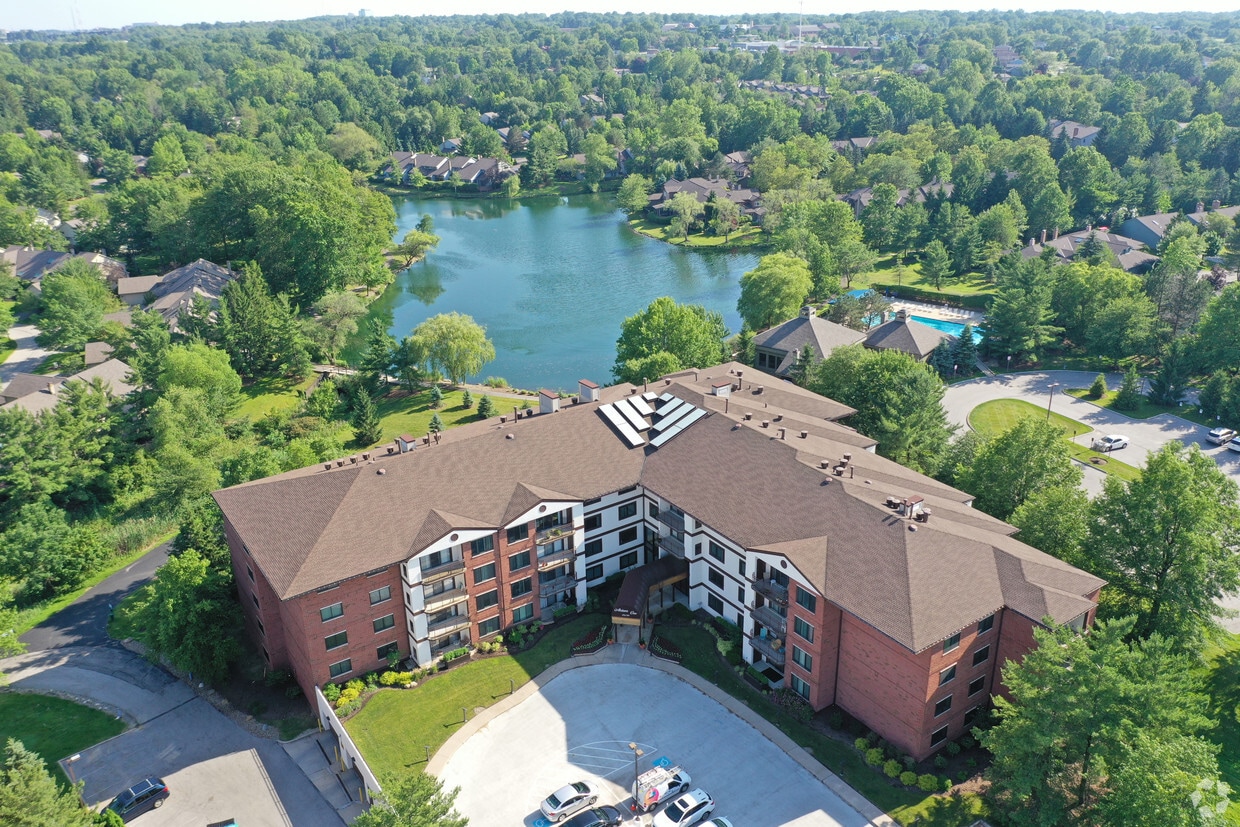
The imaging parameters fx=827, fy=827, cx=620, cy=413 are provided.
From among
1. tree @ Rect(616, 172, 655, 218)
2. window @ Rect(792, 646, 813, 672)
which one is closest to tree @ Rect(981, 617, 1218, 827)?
window @ Rect(792, 646, 813, 672)

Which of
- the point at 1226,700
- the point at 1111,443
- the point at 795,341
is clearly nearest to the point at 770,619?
the point at 1226,700

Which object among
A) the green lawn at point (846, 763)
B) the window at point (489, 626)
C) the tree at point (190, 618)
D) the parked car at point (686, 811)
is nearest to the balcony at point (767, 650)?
the green lawn at point (846, 763)

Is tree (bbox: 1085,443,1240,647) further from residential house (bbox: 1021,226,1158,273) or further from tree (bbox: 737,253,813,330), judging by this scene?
residential house (bbox: 1021,226,1158,273)


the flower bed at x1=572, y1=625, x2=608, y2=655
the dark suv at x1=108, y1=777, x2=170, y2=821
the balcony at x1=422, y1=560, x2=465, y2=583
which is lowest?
the dark suv at x1=108, y1=777, x2=170, y2=821

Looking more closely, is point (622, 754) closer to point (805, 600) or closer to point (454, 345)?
point (805, 600)

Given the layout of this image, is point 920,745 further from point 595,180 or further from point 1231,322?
point 595,180

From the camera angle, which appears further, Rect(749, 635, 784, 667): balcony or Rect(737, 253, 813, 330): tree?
Rect(737, 253, 813, 330): tree

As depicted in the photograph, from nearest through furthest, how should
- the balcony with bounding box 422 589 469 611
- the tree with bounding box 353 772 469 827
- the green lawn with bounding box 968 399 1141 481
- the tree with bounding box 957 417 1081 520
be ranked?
the tree with bounding box 353 772 469 827 < the balcony with bounding box 422 589 469 611 < the tree with bounding box 957 417 1081 520 < the green lawn with bounding box 968 399 1141 481

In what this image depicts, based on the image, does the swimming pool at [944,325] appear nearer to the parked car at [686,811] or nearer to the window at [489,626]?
the window at [489,626]
